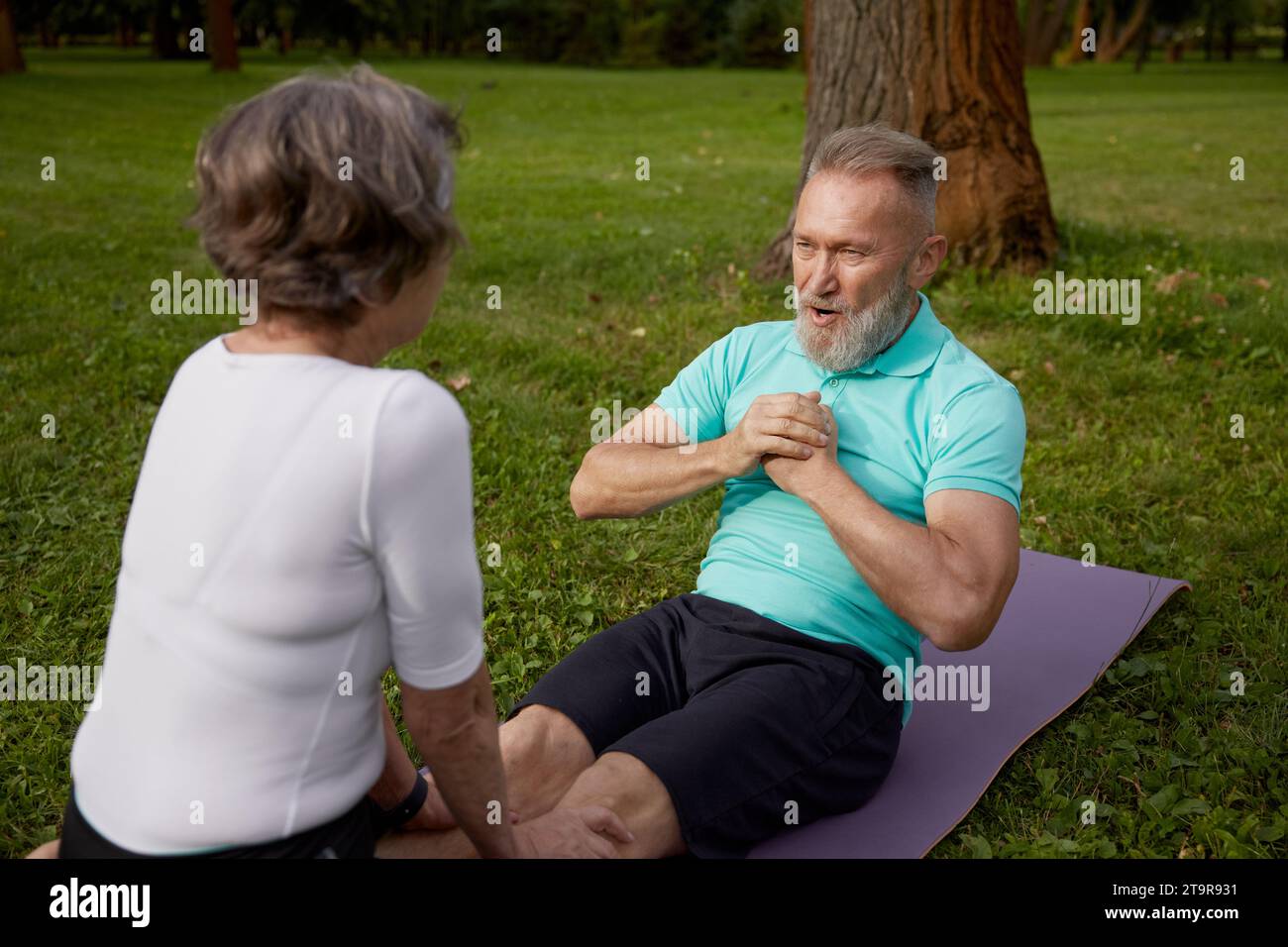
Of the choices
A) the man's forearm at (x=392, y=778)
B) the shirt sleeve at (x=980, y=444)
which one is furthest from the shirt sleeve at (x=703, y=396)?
the man's forearm at (x=392, y=778)

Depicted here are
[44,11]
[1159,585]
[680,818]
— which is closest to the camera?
[680,818]

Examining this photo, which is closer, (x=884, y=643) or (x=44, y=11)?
(x=884, y=643)

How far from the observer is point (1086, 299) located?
664 centimetres

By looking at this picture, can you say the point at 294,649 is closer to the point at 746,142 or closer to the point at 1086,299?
the point at 1086,299

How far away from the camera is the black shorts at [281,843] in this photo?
70.1 inches

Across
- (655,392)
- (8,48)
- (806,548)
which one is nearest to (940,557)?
(806,548)

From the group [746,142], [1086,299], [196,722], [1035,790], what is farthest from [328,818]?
[746,142]

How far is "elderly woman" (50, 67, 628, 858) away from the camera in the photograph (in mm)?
1668

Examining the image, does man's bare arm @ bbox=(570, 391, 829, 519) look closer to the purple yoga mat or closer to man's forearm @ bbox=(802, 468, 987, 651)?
man's forearm @ bbox=(802, 468, 987, 651)

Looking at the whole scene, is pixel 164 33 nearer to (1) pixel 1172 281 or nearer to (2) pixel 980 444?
(1) pixel 1172 281

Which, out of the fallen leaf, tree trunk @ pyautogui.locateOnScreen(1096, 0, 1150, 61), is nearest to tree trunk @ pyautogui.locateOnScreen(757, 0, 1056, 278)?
the fallen leaf

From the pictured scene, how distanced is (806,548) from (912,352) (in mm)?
568

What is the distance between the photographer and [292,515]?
5.44ft
